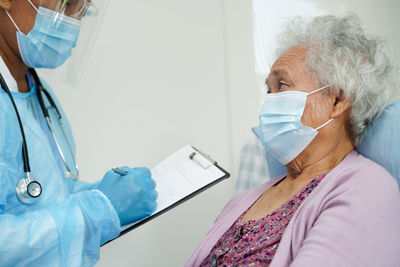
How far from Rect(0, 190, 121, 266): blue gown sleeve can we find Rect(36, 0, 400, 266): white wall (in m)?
0.73

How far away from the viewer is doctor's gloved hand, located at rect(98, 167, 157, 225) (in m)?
1.17

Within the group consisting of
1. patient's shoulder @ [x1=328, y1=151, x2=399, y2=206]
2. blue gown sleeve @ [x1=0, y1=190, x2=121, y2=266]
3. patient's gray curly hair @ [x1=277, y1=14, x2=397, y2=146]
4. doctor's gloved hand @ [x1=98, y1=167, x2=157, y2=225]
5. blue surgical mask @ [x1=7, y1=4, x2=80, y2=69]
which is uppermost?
patient's gray curly hair @ [x1=277, y1=14, x2=397, y2=146]

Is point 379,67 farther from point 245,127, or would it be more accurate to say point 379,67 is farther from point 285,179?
point 245,127

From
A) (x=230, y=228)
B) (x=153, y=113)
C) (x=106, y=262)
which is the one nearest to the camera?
(x=230, y=228)

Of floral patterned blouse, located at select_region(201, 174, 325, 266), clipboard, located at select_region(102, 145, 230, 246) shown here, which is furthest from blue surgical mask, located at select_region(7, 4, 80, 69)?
floral patterned blouse, located at select_region(201, 174, 325, 266)

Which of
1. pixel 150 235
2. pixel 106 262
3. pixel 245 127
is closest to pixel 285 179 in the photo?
pixel 245 127

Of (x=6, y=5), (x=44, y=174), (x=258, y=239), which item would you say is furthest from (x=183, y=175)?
(x=6, y=5)

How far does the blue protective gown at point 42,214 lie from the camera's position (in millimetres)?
952

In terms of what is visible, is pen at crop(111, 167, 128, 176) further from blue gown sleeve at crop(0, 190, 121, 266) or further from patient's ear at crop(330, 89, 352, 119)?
patient's ear at crop(330, 89, 352, 119)

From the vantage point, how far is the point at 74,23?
1231 millimetres

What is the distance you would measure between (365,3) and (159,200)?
4.40 ft

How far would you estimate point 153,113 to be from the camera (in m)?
1.91

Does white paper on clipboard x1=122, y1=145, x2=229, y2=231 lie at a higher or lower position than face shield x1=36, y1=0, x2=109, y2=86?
lower

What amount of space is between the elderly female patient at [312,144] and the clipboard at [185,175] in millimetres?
183
